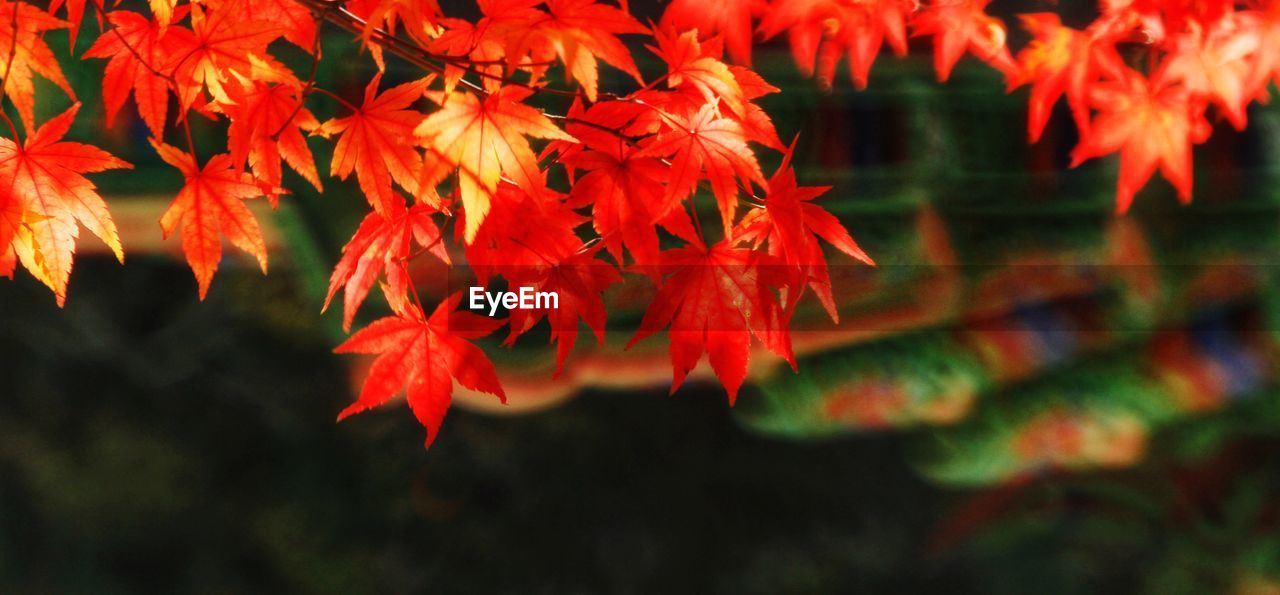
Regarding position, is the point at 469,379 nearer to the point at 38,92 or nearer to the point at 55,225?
the point at 55,225

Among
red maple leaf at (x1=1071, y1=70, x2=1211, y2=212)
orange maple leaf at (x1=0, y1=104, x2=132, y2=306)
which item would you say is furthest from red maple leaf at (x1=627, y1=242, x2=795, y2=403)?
red maple leaf at (x1=1071, y1=70, x2=1211, y2=212)

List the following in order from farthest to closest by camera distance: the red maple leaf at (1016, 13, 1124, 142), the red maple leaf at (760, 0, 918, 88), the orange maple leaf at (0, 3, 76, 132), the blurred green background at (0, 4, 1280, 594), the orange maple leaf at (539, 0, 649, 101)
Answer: the blurred green background at (0, 4, 1280, 594)
the red maple leaf at (1016, 13, 1124, 142)
the red maple leaf at (760, 0, 918, 88)
the orange maple leaf at (0, 3, 76, 132)
the orange maple leaf at (539, 0, 649, 101)

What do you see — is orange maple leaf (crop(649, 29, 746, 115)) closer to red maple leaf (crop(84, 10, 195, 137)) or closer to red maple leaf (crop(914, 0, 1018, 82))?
red maple leaf (crop(84, 10, 195, 137))

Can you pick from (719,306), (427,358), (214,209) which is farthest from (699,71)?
(214,209)

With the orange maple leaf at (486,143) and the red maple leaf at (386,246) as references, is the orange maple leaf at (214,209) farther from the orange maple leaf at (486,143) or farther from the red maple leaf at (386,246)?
the orange maple leaf at (486,143)

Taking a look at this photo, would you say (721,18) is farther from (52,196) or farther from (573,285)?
(52,196)

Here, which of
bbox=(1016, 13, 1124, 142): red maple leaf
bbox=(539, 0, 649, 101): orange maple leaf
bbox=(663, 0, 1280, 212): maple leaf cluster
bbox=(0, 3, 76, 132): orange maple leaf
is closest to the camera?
bbox=(539, 0, 649, 101): orange maple leaf

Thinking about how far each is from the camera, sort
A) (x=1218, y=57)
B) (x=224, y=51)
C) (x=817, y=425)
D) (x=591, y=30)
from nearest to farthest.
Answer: (x=591, y=30), (x=224, y=51), (x=1218, y=57), (x=817, y=425)
